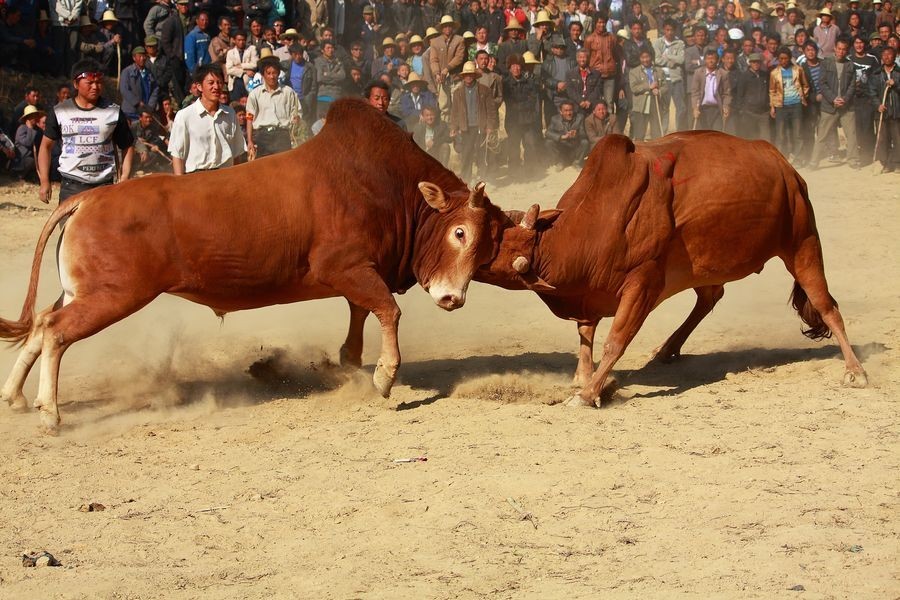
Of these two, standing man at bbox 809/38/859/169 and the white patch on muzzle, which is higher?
the white patch on muzzle

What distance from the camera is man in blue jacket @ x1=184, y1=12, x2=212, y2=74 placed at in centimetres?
1658

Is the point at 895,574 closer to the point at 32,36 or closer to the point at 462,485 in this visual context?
the point at 462,485

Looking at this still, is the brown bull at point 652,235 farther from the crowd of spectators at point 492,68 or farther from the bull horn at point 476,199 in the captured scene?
the crowd of spectators at point 492,68

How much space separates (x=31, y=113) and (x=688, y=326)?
975 centimetres

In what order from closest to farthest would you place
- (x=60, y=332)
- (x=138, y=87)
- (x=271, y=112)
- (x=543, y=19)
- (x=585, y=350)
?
(x=60, y=332) < (x=585, y=350) < (x=271, y=112) < (x=138, y=87) < (x=543, y=19)

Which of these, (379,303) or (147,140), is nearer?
(379,303)

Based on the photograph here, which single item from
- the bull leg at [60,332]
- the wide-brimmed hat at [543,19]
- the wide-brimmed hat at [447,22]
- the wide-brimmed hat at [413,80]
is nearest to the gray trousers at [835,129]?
the wide-brimmed hat at [543,19]

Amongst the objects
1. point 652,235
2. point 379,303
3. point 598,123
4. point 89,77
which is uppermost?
point 89,77

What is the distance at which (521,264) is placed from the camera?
7.76 metres

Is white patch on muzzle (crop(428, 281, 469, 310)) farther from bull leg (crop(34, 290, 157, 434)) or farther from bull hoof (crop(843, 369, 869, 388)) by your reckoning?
bull hoof (crop(843, 369, 869, 388))

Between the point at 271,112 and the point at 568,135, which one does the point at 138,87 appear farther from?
the point at 568,135

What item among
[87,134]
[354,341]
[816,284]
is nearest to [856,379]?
[816,284]

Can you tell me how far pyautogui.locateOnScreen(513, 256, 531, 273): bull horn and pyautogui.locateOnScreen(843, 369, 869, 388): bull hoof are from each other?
91.2 inches

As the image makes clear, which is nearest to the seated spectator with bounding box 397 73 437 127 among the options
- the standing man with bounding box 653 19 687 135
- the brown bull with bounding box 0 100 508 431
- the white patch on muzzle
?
the standing man with bounding box 653 19 687 135
